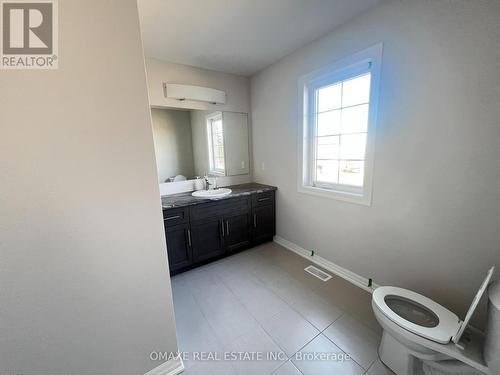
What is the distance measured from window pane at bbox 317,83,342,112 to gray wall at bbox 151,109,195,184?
171 cm

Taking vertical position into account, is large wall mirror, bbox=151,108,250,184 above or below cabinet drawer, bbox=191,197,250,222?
above

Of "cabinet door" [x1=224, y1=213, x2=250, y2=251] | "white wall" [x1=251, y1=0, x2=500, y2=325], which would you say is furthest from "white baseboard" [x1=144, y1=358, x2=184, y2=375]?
"white wall" [x1=251, y1=0, x2=500, y2=325]

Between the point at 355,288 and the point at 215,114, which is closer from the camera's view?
the point at 355,288

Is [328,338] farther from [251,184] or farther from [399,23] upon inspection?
[399,23]

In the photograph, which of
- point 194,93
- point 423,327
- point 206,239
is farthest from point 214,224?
point 423,327

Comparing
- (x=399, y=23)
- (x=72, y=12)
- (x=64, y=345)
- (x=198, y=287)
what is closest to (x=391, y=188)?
(x=399, y=23)

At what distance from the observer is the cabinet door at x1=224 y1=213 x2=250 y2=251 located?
2547 millimetres

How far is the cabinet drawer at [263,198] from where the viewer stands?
2738 mm

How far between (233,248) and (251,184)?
109 centimetres

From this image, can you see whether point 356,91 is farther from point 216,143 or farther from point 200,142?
point 200,142

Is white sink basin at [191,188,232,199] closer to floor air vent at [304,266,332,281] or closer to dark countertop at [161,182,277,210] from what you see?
dark countertop at [161,182,277,210]

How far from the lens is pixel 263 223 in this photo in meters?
2.87

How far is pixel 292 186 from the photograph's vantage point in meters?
2.62

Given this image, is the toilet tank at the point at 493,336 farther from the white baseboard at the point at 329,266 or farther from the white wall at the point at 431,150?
the white baseboard at the point at 329,266
